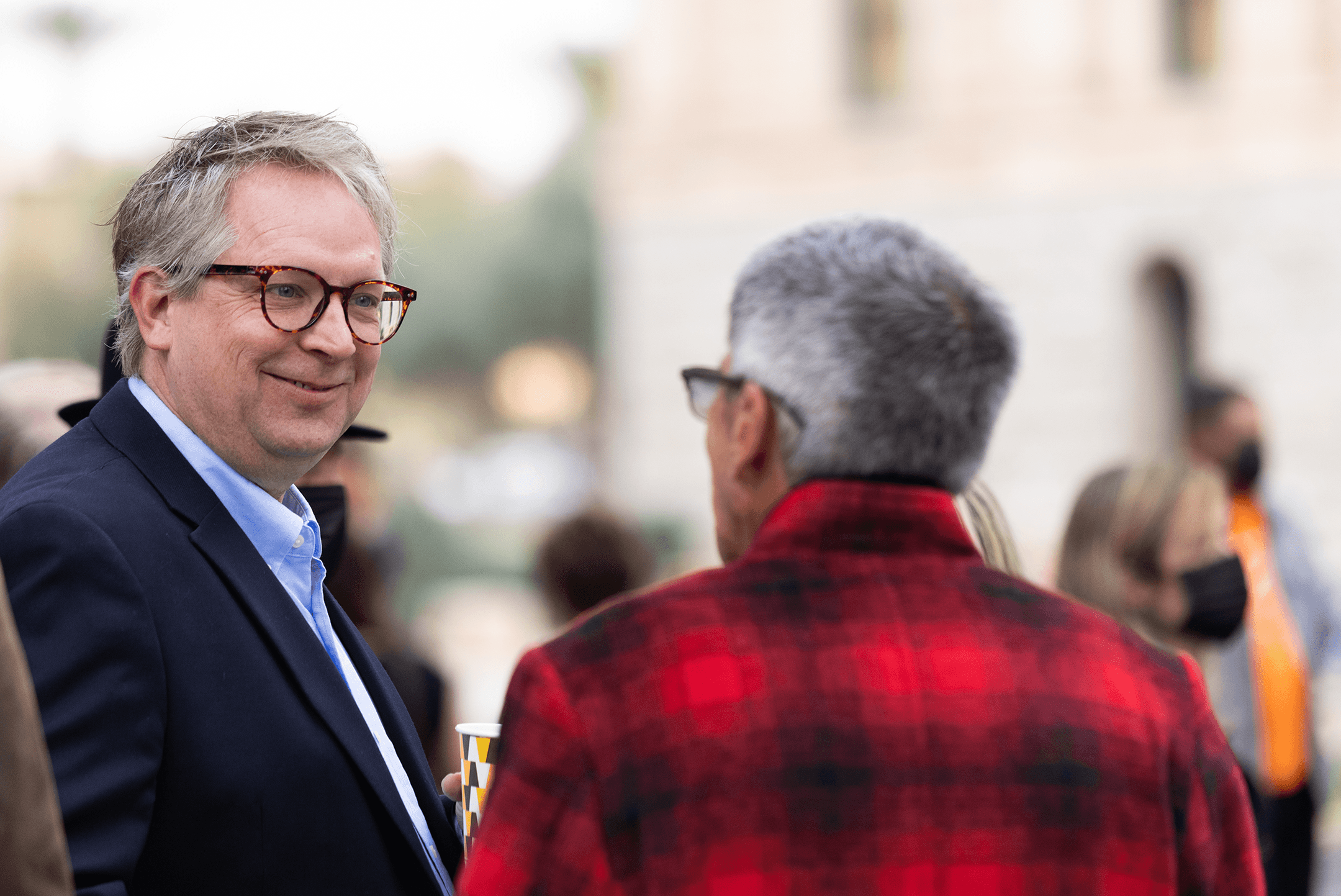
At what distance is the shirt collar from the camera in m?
1.97

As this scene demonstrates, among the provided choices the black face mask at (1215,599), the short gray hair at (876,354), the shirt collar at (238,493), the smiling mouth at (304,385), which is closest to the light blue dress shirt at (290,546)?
the shirt collar at (238,493)

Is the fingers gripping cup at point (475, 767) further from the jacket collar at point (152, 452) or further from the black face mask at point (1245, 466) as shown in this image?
the black face mask at point (1245, 466)

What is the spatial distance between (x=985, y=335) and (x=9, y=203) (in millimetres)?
38931

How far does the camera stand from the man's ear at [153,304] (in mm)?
1990

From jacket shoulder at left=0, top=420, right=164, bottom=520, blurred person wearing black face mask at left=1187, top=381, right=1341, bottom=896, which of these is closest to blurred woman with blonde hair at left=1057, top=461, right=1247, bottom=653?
blurred person wearing black face mask at left=1187, top=381, right=1341, bottom=896

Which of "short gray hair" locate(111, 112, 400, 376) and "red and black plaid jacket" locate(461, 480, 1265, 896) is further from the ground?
"short gray hair" locate(111, 112, 400, 376)

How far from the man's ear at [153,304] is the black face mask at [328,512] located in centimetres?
88

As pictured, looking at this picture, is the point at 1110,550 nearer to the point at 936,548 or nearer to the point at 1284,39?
the point at 936,548

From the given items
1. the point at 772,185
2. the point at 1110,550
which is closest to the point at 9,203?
the point at 772,185

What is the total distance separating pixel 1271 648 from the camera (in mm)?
5094

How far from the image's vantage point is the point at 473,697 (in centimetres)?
1130

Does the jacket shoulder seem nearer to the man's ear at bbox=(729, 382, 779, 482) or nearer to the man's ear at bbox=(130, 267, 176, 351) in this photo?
the man's ear at bbox=(130, 267, 176, 351)

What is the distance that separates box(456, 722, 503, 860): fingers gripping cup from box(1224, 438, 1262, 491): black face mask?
14.3 feet

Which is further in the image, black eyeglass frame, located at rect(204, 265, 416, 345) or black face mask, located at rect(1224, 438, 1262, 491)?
black face mask, located at rect(1224, 438, 1262, 491)
